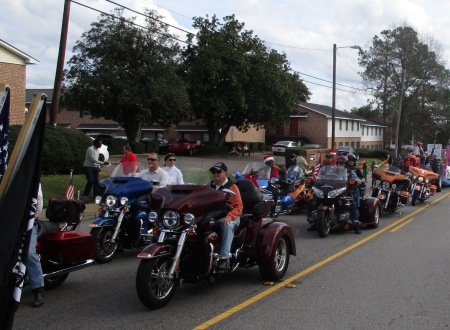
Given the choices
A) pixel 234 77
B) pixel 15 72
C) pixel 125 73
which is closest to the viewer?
pixel 15 72

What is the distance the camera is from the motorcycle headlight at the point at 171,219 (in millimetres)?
6156

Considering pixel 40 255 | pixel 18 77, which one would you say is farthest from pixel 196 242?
pixel 18 77

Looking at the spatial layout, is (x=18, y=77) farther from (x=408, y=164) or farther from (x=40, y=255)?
(x=40, y=255)

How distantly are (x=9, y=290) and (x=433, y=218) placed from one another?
13542mm

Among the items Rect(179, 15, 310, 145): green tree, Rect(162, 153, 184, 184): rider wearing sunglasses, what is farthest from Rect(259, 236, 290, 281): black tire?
Rect(179, 15, 310, 145): green tree

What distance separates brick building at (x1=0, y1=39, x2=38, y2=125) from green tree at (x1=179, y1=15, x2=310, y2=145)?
1634 cm

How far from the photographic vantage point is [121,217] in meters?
8.43

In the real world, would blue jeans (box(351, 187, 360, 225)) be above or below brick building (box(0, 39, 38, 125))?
below

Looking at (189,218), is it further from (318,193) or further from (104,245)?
(318,193)

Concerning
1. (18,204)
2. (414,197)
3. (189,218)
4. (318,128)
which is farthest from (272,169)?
(318,128)

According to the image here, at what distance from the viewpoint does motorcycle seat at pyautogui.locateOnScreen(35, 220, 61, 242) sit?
6234mm

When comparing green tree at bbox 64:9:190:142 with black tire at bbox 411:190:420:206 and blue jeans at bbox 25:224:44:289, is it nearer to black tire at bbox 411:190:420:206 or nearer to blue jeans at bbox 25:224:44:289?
black tire at bbox 411:190:420:206

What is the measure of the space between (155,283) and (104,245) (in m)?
2.83

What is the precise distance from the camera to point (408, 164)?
2019 cm
